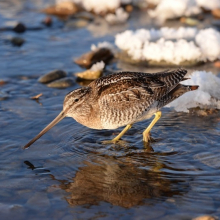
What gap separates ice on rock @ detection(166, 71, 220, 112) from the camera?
27.8 ft

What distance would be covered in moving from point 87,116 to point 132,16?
726 centimetres

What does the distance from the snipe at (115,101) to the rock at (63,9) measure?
722cm

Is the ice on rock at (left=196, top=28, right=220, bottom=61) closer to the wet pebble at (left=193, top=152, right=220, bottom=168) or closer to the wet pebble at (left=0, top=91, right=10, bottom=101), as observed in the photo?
the wet pebble at (left=193, top=152, right=220, bottom=168)

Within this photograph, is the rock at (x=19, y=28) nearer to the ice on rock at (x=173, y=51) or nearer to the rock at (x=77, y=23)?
the rock at (x=77, y=23)

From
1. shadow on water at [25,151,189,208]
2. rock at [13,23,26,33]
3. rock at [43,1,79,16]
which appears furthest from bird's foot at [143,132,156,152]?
rock at [43,1,79,16]

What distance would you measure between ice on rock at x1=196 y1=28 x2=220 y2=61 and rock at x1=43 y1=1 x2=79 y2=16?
4.71 m

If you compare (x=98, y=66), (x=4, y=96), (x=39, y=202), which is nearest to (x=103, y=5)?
(x=98, y=66)

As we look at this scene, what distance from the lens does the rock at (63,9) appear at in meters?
14.0

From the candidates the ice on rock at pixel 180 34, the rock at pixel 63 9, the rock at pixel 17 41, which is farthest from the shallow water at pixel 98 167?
the rock at pixel 63 9

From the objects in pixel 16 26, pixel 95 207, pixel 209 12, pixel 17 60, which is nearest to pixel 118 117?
pixel 95 207

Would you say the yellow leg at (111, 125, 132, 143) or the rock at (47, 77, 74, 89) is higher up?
the rock at (47, 77, 74, 89)

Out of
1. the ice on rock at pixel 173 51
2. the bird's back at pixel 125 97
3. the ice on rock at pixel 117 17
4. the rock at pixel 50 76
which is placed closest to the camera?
the bird's back at pixel 125 97

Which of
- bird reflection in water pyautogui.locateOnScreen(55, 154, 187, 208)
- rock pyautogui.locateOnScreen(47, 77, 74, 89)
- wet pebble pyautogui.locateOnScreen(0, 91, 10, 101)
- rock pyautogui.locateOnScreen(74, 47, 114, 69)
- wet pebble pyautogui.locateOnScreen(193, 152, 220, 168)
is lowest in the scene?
bird reflection in water pyautogui.locateOnScreen(55, 154, 187, 208)

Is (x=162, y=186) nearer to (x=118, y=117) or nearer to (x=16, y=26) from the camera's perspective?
(x=118, y=117)
